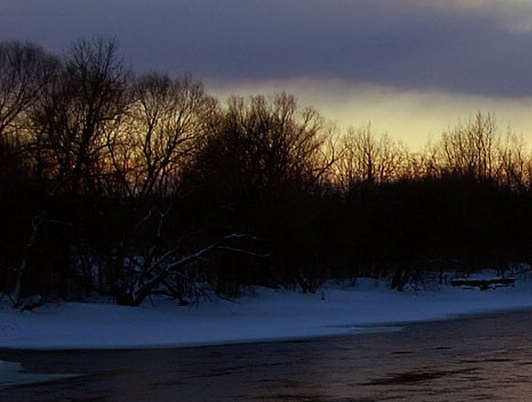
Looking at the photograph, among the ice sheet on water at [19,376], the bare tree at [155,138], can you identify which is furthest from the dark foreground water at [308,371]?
the bare tree at [155,138]

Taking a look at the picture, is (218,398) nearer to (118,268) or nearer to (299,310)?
(118,268)

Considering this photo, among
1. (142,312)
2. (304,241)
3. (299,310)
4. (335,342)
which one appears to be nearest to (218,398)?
(335,342)

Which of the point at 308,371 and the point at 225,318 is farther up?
the point at 225,318

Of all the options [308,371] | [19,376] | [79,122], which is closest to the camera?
[308,371]

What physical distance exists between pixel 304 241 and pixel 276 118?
20485 mm

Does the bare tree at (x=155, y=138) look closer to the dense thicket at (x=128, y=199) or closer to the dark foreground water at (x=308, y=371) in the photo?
the dense thicket at (x=128, y=199)

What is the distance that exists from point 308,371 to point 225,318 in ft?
76.8

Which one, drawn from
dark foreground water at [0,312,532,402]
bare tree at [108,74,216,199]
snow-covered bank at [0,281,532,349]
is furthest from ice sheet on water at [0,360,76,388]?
bare tree at [108,74,216,199]

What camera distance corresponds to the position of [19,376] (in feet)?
88.4

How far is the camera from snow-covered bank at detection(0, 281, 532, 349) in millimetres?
40094

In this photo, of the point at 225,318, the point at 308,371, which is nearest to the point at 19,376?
the point at 308,371

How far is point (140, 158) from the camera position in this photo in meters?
51.6

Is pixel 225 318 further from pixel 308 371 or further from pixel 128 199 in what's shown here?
pixel 308 371

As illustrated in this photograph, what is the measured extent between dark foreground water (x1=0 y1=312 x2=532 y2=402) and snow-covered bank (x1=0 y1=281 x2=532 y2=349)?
13.4 ft
